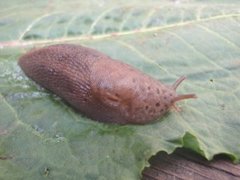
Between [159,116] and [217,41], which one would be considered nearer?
[159,116]

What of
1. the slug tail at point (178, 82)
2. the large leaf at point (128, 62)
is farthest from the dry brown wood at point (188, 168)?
the slug tail at point (178, 82)

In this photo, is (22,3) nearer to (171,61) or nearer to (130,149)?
(171,61)

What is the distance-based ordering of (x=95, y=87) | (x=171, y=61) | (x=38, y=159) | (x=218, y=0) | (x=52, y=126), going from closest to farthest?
1. (x=38, y=159)
2. (x=52, y=126)
3. (x=95, y=87)
4. (x=171, y=61)
5. (x=218, y=0)

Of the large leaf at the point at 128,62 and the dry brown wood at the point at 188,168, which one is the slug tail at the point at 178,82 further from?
the dry brown wood at the point at 188,168

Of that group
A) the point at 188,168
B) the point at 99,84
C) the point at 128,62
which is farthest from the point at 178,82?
the point at 188,168

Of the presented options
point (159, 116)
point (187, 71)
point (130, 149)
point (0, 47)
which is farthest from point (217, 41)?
point (0, 47)

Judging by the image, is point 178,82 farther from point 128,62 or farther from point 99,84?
point 99,84
